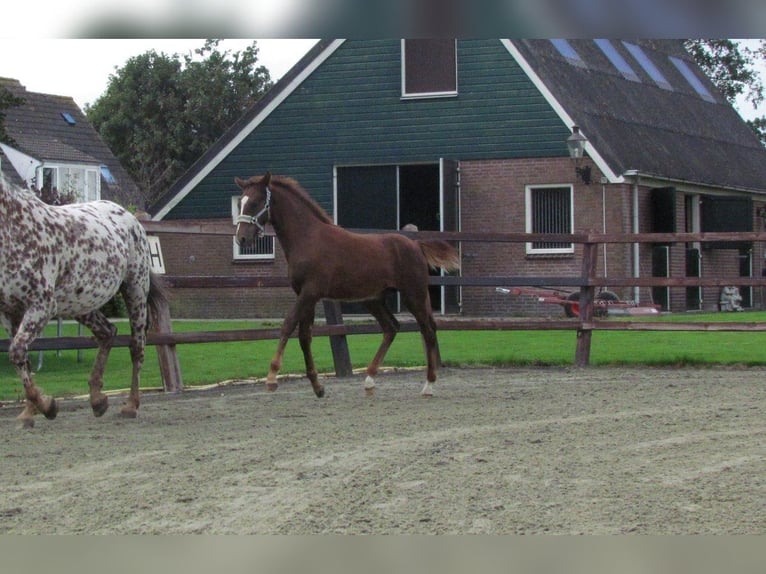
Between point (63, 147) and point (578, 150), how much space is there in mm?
23508

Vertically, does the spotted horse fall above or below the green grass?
above

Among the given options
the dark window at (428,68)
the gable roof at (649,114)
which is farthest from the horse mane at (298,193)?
the dark window at (428,68)

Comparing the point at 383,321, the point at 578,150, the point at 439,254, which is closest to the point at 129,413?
the point at 383,321

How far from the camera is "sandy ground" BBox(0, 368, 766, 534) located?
15.1 feet

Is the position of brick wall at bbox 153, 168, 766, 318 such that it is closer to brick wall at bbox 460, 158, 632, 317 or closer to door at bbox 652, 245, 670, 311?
brick wall at bbox 460, 158, 632, 317

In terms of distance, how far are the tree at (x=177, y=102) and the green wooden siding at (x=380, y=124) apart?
19.2 m

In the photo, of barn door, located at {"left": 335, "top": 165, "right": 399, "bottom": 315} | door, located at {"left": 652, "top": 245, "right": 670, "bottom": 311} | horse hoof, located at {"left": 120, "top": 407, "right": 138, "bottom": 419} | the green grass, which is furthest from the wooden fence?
door, located at {"left": 652, "top": 245, "right": 670, "bottom": 311}

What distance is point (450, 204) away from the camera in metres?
24.7

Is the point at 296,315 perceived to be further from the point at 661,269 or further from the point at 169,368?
the point at 661,269

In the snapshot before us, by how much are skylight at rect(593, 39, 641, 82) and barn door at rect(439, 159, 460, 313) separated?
5371 millimetres

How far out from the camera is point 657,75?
29.7 meters

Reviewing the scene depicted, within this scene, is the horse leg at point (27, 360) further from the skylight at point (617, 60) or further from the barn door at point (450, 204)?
the skylight at point (617, 60)

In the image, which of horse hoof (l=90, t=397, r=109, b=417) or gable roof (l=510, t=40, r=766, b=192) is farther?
gable roof (l=510, t=40, r=766, b=192)

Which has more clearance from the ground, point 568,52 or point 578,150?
point 568,52
